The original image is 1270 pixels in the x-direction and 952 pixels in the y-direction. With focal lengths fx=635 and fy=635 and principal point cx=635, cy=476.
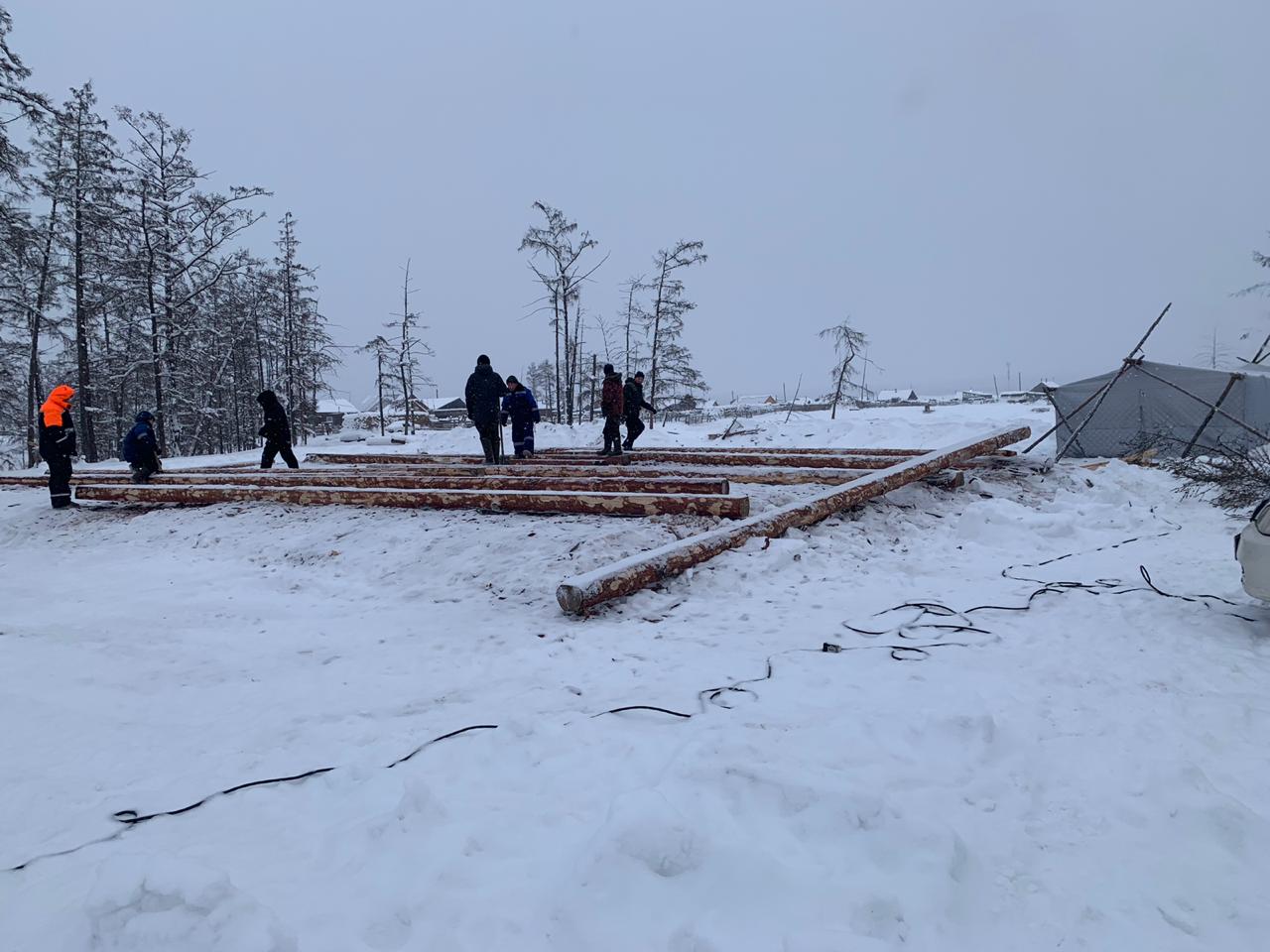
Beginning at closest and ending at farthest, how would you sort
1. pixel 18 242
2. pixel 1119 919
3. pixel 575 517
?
pixel 1119 919
pixel 575 517
pixel 18 242

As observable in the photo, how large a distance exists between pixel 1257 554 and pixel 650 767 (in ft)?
12.3

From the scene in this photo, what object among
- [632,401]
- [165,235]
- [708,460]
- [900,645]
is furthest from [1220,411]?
[165,235]

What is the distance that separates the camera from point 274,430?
485 inches

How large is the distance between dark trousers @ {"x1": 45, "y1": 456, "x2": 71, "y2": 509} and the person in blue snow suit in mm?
7270

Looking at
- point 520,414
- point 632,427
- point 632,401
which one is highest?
point 632,401

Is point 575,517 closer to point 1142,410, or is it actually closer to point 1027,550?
point 1027,550

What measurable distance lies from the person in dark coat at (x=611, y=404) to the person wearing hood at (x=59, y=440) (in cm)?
866

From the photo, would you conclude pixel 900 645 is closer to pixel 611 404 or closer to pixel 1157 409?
pixel 611 404

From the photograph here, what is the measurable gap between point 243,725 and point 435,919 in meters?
1.94

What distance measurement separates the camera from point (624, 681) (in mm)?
3623

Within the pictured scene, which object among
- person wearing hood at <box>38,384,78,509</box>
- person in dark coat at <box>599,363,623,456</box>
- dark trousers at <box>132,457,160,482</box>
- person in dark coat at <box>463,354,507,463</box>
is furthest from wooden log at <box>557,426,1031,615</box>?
person wearing hood at <box>38,384,78,509</box>

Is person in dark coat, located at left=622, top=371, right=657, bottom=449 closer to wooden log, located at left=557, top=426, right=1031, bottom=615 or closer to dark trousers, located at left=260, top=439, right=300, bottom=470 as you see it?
wooden log, located at left=557, top=426, right=1031, bottom=615

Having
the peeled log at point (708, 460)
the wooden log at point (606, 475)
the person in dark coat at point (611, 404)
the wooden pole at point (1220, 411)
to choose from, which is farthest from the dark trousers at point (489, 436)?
the wooden pole at point (1220, 411)

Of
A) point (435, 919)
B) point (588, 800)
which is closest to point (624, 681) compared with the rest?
point (588, 800)
